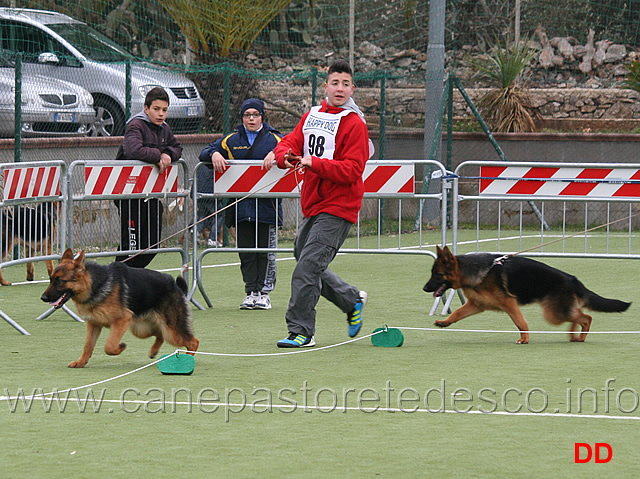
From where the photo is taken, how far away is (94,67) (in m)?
16.3

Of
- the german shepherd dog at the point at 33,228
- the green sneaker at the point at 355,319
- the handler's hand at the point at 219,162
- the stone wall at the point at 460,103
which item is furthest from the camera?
the stone wall at the point at 460,103

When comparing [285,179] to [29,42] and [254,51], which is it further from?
[254,51]

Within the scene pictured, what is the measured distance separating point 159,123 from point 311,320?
2.87 meters

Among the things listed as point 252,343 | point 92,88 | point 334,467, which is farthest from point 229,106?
point 334,467

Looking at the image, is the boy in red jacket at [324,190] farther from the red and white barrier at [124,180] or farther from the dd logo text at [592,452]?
the dd logo text at [592,452]

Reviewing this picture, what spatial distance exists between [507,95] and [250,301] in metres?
12.2

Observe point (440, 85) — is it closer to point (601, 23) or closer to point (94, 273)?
point (601, 23)

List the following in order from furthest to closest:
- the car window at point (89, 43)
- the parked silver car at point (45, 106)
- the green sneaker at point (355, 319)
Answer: the car window at point (89, 43)
the parked silver car at point (45, 106)
the green sneaker at point (355, 319)

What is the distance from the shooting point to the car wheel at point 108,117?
53.7ft

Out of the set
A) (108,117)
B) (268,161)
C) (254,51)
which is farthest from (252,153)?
(254,51)

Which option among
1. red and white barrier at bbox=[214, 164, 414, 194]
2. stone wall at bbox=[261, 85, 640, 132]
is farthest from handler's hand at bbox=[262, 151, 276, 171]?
stone wall at bbox=[261, 85, 640, 132]

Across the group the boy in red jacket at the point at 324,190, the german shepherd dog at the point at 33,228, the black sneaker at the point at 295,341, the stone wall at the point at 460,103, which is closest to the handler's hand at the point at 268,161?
the boy in red jacket at the point at 324,190

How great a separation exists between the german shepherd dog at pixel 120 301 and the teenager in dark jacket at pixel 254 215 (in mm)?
2719

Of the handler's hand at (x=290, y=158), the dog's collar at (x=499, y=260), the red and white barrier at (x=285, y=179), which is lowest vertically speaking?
the dog's collar at (x=499, y=260)
